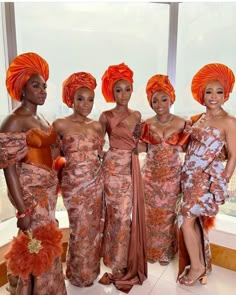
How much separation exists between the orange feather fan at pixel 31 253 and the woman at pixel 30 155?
0.17 feet

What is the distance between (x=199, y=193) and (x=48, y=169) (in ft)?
3.07

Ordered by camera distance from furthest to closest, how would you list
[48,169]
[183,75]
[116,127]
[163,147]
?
[183,75] < [163,147] < [116,127] < [48,169]

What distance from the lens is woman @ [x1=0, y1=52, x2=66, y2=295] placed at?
1.17 meters

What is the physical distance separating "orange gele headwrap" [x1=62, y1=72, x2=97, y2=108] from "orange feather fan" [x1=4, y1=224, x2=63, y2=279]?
2.53 ft

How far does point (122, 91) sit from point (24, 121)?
2.17 ft

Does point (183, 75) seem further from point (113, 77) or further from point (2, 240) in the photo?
point (2, 240)

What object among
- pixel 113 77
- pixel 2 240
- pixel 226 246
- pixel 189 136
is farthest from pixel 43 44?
pixel 226 246

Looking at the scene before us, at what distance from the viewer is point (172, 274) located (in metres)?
1.82

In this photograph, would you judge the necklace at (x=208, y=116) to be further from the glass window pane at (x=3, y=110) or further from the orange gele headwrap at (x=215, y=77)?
the glass window pane at (x=3, y=110)

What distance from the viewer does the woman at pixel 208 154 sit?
4.99ft

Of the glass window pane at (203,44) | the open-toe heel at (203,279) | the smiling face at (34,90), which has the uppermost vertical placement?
the glass window pane at (203,44)

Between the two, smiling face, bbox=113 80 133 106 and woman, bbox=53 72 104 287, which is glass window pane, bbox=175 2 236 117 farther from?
woman, bbox=53 72 104 287

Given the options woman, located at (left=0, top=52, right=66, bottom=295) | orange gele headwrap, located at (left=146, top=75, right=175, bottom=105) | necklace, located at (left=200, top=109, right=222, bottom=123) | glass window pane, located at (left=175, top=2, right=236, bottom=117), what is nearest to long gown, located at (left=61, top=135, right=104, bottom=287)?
woman, located at (left=0, top=52, right=66, bottom=295)

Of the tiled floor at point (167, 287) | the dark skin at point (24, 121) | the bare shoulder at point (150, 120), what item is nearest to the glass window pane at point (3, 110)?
the tiled floor at point (167, 287)
